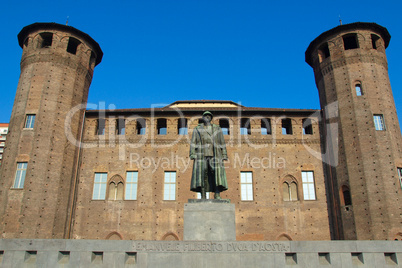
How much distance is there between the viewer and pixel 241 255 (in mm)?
8016

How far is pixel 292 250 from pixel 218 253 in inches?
69.8

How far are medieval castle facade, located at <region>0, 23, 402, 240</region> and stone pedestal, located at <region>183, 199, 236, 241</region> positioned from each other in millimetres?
12102

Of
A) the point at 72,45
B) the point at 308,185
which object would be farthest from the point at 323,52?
the point at 72,45

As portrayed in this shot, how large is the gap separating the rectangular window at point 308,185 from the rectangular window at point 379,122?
15.7ft

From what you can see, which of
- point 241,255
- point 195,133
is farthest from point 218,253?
point 195,133

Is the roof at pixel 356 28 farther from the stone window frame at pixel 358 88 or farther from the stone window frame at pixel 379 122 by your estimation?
the stone window frame at pixel 379 122

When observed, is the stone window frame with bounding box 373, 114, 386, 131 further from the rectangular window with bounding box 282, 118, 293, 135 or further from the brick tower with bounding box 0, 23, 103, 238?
the brick tower with bounding box 0, 23, 103, 238

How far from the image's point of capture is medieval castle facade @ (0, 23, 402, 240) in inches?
748

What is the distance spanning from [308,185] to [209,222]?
14453 millimetres

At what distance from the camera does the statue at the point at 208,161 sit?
959 centimetres

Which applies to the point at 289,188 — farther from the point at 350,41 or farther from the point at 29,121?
the point at 29,121

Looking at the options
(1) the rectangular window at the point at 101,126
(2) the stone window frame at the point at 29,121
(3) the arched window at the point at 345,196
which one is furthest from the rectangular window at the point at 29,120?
(3) the arched window at the point at 345,196

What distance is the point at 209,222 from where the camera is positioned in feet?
29.0

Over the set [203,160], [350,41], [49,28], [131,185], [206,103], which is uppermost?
[350,41]
